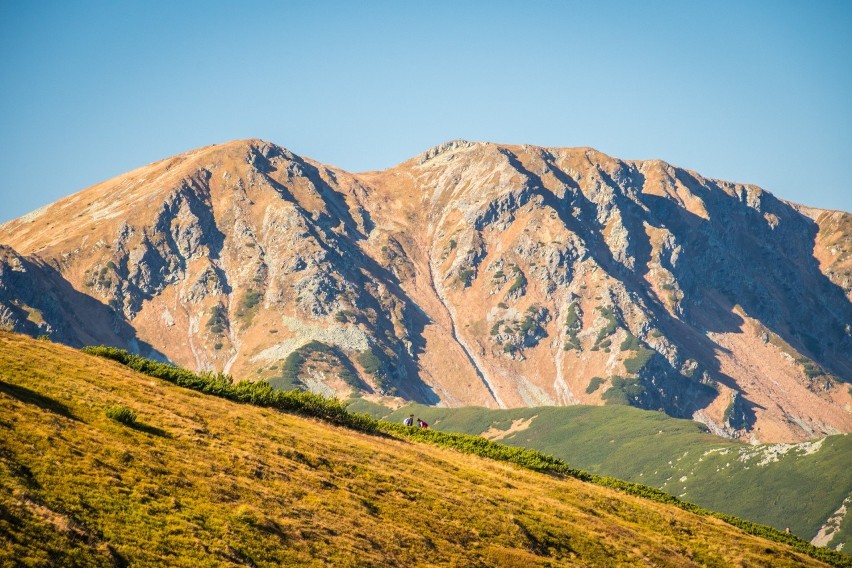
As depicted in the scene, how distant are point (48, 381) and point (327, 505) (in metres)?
17.0

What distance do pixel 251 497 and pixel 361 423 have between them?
31.1 meters

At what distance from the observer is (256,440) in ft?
160

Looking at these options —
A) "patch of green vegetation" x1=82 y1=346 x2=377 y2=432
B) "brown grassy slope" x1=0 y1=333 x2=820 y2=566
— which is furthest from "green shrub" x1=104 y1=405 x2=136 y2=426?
"patch of green vegetation" x1=82 y1=346 x2=377 y2=432

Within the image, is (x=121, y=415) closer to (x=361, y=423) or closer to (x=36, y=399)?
(x=36, y=399)

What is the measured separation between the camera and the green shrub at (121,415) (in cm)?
4216

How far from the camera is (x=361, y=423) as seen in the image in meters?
69.0

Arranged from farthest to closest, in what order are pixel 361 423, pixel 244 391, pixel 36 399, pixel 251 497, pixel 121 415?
1. pixel 361 423
2. pixel 244 391
3. pixel 121 415
4. pixel 36 399
5. pixel 251 497

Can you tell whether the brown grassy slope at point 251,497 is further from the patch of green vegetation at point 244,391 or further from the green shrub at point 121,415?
the patch of green vegetation at point 244,391

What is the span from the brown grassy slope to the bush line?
152 inches

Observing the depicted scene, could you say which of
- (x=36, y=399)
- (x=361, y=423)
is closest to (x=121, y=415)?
(x=36, y=399)

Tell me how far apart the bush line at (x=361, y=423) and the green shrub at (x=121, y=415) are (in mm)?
19332

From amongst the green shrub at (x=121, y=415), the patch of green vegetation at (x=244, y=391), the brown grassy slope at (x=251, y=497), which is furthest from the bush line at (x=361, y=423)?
the green shrub at (x=121, y=415)

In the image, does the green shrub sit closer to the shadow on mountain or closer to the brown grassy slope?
the brown grassy slope

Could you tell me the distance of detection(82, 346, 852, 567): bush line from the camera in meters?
63.1
